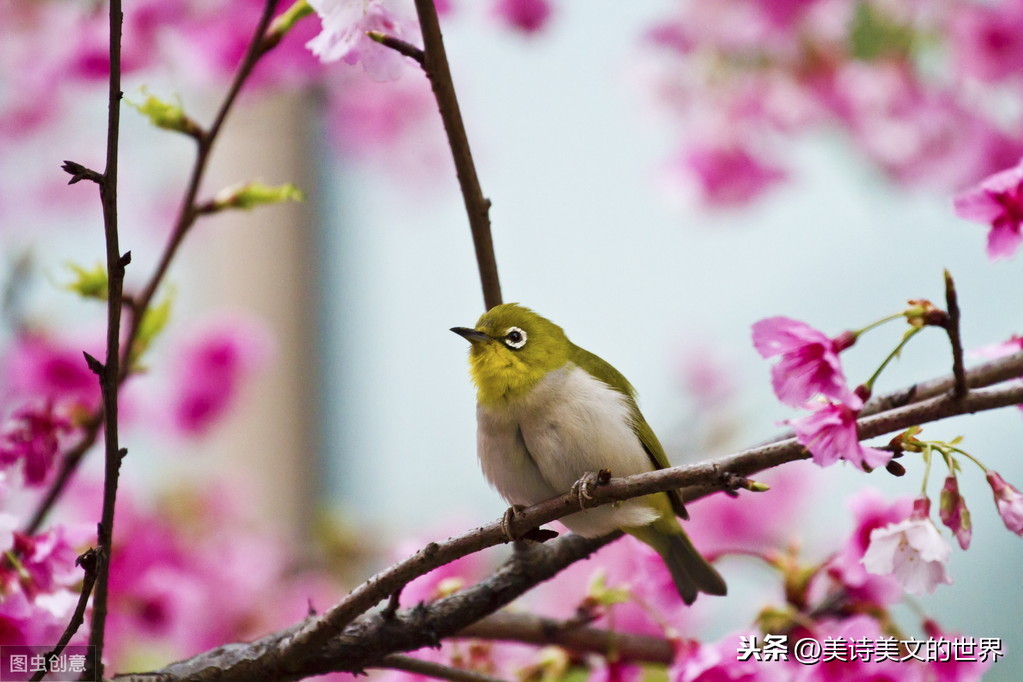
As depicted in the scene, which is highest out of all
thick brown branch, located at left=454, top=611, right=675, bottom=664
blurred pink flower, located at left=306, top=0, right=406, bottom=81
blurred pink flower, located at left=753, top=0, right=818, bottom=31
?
blurred pink flower, located at left=753, top=0, right=818, bottom=31

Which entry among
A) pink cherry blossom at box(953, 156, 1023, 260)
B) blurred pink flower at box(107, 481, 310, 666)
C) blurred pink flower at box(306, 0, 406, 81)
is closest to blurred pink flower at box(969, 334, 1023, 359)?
pink cherry blossom at box(953, 156, 1023, 260)

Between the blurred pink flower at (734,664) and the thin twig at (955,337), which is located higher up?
the thin twig at (955,337)

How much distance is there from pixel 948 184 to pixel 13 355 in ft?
8.54

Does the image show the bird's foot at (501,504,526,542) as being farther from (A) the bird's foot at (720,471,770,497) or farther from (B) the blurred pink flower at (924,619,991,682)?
(B) the blurred pink flower at (924,619,991,682)

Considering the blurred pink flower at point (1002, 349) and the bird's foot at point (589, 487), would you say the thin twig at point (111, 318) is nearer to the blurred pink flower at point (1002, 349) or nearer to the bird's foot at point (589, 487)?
the bird's foot at point (589, 487)

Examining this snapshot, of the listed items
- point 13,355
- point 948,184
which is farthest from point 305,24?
point 948,184

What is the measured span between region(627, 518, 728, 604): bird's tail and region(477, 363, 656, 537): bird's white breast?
0.19 meters

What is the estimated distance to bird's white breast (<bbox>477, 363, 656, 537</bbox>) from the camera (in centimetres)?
151

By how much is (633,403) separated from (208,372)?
6.17ft

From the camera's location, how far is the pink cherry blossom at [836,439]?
41.3 inches

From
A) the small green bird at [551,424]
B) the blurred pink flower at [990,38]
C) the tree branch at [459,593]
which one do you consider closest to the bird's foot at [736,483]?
the tree branch at [459,593]

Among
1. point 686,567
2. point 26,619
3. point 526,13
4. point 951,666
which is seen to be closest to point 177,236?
point 26,619

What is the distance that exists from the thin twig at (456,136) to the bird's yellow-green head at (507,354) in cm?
9

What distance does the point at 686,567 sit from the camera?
70.6 inches
